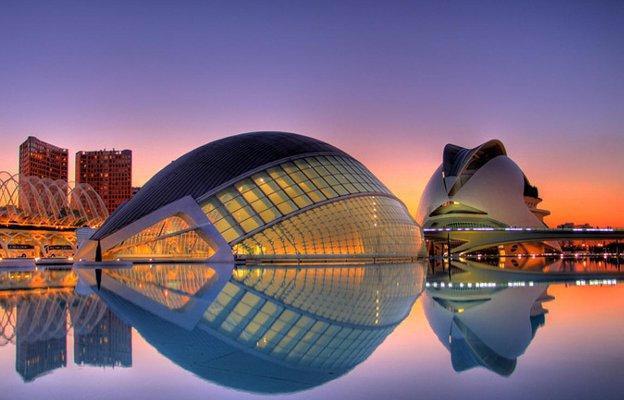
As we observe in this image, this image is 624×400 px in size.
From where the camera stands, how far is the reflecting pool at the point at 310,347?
247 inches

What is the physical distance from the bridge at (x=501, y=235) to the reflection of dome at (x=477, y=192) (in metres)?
5.07

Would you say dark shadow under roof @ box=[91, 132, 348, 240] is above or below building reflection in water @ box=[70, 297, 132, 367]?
above

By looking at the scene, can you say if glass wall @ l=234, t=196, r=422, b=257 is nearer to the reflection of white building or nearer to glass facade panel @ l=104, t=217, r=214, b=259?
glass facade panel @ l=104, t=217, r=214, b=259

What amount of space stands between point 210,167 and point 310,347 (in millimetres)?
36396

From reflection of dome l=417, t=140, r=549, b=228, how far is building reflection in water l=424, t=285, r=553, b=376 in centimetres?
6750

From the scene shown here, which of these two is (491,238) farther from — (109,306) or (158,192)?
(109,306)

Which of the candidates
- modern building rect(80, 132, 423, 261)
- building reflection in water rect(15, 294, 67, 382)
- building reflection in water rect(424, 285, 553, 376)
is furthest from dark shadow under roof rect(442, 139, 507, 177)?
building reflection in water rect(15, 294, 67, 382)

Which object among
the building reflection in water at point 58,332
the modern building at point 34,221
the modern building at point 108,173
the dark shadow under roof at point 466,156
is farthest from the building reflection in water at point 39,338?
the modern building at point 108,173

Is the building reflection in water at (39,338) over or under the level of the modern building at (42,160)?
under

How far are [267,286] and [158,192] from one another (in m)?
26.0

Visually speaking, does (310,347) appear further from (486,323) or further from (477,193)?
(477,193)

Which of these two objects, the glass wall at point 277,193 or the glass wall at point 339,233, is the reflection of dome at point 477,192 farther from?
the glass wall at point 277,193

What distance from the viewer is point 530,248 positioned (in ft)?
314

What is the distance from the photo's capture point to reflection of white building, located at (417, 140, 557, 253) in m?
84.1
